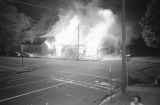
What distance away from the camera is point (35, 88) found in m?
9.81

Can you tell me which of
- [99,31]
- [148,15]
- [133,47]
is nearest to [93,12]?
[99,31]

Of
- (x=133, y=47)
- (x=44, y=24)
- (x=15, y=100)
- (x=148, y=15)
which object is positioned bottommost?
(x=15, y=100)

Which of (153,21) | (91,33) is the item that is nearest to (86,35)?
(91,33)

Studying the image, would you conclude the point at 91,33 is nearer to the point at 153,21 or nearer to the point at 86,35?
the point at 86,35

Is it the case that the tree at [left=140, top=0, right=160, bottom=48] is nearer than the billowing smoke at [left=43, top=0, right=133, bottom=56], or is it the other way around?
the tree at [left=140, top=0, right=160, bottom=48]

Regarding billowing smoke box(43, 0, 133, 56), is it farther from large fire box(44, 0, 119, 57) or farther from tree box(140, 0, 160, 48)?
tree box(140, 0, 160, 48)

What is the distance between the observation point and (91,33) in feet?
130

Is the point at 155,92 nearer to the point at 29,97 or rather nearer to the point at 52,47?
the point at 29,97

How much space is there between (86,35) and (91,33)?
173 centimetres

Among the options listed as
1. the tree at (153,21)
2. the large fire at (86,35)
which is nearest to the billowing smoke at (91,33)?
the large fire at (86,35)

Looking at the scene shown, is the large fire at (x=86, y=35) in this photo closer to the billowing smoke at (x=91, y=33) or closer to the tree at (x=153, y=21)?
the billowing smoke at (x=91, y=33)

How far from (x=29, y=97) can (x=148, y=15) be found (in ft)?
49.8

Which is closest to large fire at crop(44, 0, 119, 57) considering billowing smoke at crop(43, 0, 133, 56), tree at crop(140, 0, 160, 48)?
billowing smoke at crop(43, 0, 133, 56)

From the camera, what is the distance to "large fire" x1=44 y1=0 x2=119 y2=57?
37.7 metres
